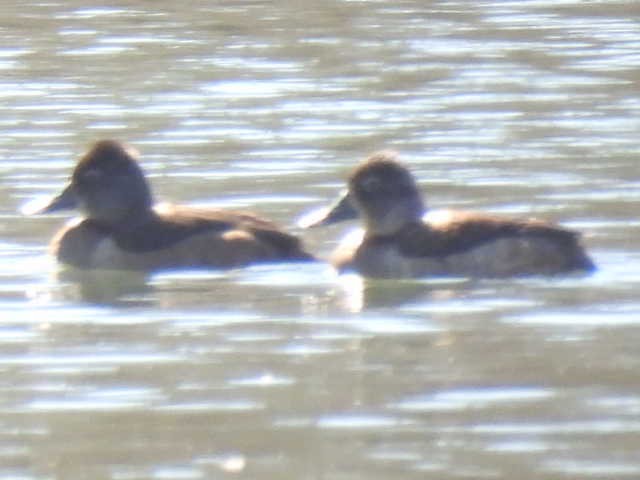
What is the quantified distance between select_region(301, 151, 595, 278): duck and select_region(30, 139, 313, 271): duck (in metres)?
0.44

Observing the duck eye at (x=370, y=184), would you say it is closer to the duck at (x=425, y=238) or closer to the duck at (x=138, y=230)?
the duck at (x=425, y=238)

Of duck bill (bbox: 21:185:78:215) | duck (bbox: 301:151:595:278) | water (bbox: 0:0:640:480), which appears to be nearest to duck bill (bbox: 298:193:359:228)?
duck (bbox: 301:151:595:278)

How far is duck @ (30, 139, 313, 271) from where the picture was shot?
43.2ft

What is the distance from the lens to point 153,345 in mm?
10797

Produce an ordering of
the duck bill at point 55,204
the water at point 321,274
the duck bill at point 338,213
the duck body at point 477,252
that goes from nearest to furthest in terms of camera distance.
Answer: the water at point 321,274, the duck body at point 477,252, the duck bill at point 338,213, the duck bill at point 55,204

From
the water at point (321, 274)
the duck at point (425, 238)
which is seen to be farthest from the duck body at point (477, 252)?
the water at point (321, 274)

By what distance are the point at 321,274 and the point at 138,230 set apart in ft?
4.12

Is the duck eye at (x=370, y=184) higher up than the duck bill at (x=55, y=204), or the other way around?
the duck eye at (x=370, y=184)

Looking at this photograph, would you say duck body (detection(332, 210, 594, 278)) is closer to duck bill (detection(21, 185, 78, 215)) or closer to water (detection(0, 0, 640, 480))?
water (detection(0, 0, 640, 480))

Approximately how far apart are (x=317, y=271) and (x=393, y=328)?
79.7 inches

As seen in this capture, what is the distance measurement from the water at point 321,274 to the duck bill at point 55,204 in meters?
0.25

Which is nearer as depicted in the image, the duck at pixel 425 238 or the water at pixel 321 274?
the water at pixel 321 274

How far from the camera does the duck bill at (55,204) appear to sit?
14000 millimetres

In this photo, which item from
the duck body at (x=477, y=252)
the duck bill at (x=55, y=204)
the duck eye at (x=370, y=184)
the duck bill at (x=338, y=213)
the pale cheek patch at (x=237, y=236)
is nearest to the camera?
the duck body at (x=477, y=252)
